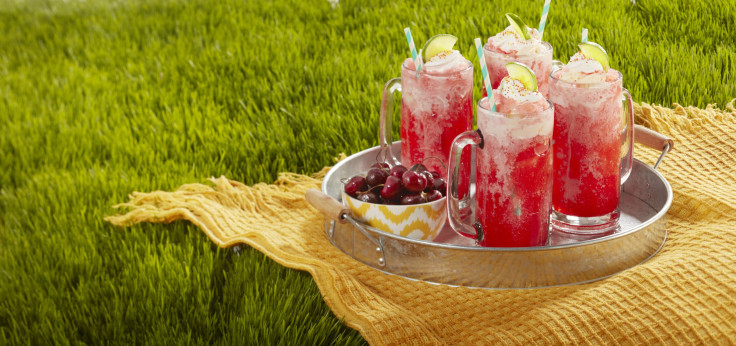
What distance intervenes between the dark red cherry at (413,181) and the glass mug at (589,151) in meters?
0.33

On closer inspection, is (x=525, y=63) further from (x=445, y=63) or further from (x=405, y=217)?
(x=405, y=217)

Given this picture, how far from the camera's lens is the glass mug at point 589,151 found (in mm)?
1681

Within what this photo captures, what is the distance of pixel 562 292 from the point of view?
64.9 inches

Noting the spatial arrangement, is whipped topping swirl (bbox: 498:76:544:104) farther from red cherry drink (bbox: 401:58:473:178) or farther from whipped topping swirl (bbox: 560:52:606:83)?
red cherry drink (bbox: 401:58:473:178)

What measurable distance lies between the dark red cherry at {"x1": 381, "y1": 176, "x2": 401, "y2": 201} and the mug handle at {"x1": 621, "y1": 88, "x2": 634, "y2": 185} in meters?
0.55

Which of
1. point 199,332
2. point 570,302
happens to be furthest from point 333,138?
point 570,302

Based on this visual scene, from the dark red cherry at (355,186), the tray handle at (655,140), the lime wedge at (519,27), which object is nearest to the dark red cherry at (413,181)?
the dark red cherry at (355,186)

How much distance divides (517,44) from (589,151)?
0.31m

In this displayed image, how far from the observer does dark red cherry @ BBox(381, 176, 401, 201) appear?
1781 millimetres

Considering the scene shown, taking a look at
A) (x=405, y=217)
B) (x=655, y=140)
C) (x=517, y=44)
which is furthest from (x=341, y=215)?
(x=655, y=140)

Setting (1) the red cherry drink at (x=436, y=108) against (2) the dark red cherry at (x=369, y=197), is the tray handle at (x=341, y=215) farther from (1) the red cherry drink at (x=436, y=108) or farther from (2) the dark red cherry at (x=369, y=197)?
(1) the red cherry drink at (x=436, y=108)

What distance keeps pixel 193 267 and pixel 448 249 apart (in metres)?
0.73

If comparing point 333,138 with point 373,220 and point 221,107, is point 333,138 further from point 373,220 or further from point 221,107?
point 373,220

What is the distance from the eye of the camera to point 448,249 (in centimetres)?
165
